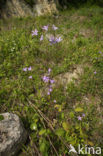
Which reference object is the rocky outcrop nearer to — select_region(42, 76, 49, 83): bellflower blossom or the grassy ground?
the grassy ground

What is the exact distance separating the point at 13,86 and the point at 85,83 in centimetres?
157

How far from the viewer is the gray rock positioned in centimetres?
177

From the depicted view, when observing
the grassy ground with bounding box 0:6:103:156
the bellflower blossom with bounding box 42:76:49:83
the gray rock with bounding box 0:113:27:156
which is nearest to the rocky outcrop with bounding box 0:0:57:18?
the grassy ground with bounding box 0:6:103:156

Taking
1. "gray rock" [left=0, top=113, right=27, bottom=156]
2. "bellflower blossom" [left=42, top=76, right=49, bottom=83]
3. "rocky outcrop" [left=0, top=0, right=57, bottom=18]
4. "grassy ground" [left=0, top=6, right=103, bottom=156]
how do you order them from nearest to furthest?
"gray rock" [left=0, top=113, right=27, bottom=156] < "grassy ground" [left=0, top=6, right=103, bottom=156] < "bellflower blossom" [left=42, top=76, right=49, bottom=83] < "rocky outcrop" [left=0, top=0, right=57, bottom=18]

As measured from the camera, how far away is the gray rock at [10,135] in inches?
69.5

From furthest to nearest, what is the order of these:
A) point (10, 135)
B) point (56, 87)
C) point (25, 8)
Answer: point (25, 8), point (56, 87), point (10, 135)

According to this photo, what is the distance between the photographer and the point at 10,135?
1863 mm

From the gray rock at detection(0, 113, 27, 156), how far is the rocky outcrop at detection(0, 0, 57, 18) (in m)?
4.92

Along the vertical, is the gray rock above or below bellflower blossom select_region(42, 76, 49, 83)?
below

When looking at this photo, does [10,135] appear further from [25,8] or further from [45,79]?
[25,8]

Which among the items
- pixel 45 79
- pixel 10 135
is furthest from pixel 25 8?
pixel 10 135

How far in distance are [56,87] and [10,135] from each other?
1.34 m

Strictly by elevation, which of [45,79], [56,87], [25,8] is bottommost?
[56,87]

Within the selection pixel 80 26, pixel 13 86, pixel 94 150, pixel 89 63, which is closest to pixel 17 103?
pixel 13 86
